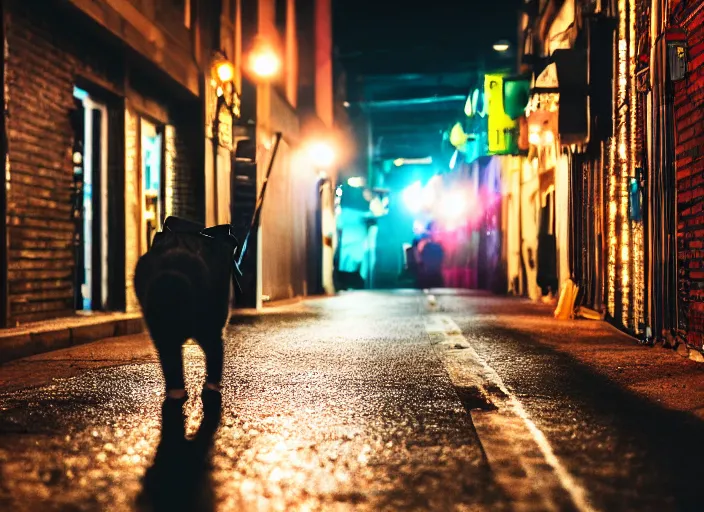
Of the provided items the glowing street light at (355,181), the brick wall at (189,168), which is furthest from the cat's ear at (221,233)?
the glowing street light at (355,181)

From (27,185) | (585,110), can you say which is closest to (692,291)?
(585,110)

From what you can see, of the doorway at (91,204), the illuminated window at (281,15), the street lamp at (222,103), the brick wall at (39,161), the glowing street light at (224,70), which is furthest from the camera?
the illuminated window at (281,15)

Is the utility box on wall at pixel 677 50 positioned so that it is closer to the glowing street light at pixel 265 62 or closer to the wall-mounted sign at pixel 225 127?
the wall-mounted sign at pixel 225 127

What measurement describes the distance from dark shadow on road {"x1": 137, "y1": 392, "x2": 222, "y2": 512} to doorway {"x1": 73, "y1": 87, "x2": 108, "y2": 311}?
7.95m

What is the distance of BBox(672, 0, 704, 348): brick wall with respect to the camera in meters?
7.54

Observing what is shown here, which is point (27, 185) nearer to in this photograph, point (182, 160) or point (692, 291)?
point (182, 160)

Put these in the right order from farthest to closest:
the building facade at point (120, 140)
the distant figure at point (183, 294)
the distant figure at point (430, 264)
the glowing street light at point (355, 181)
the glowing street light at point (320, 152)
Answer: the distant figure at point (430, 264)
the glowing street light at point (355, 181)
the glowing street light at point (320, 152)
the building facade at point (120, 140)
the distant figure at point (183, 294)

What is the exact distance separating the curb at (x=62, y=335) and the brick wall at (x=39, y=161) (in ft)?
2.15

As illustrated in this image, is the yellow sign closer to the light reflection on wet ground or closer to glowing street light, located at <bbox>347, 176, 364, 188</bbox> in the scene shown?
the light reflection on wet ground

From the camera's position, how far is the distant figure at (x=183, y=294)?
5.18m

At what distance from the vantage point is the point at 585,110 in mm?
13094

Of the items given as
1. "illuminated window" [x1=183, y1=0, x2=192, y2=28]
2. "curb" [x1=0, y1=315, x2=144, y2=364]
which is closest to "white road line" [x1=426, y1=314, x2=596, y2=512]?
"curb" [x1=0, y1=315, x2=144, y2=364]

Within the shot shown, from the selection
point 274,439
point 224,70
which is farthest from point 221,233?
point 224,70

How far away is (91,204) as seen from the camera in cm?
1223
